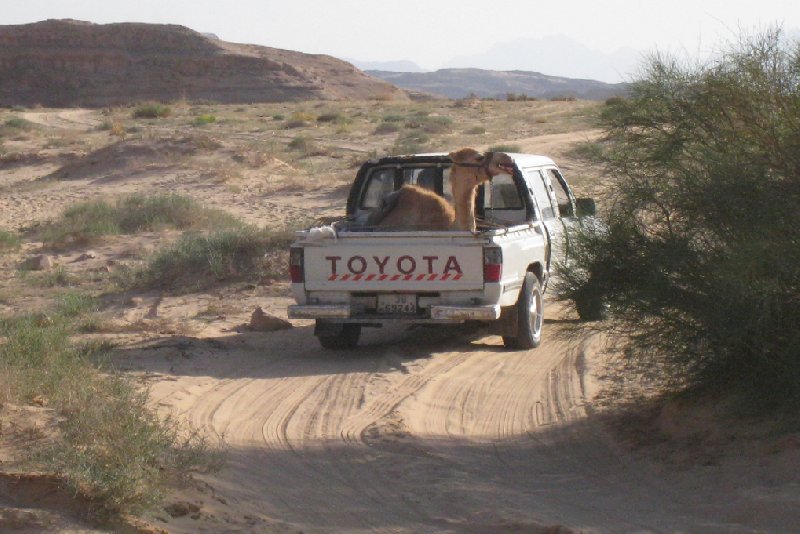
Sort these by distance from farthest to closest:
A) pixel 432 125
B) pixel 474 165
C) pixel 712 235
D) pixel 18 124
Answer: pixel 18 124
pixel 432 125
pixel 474 165
pixel 712 235

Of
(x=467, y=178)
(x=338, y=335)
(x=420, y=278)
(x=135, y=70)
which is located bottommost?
(x=338, y=335)

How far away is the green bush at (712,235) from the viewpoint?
21.4ft

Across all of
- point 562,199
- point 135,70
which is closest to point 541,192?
point 562,199

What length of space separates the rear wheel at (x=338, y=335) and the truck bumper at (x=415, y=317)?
0.49m

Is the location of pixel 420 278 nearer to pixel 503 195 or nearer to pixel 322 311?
pixel 322 311

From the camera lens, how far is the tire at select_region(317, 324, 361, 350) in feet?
A: 35.5

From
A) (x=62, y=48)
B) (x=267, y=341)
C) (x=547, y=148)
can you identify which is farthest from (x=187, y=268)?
(x=62, y=48)

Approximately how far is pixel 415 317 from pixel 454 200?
1.18 m

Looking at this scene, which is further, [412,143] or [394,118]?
[394,118]

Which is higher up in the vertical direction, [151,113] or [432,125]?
[151,113]

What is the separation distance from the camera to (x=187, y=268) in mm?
15227

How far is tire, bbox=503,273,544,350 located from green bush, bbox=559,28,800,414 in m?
2.43

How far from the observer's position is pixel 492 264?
32.1 ft

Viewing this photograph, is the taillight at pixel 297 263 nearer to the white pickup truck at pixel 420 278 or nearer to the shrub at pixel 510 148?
the white pickup truck at pixel 420 278
